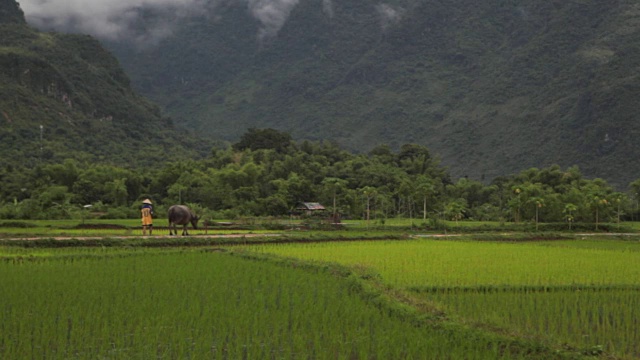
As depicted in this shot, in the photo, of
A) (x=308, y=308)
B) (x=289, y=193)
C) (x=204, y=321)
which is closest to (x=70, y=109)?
(x=289, y=193)

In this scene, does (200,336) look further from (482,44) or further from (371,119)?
(482,44)

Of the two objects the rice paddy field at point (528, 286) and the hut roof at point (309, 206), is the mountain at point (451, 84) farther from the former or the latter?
the rice paddy field at point (528, 286)

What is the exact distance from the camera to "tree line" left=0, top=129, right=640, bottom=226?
4478 centimetres

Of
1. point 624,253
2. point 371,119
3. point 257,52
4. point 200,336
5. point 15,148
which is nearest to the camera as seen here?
point 200,336

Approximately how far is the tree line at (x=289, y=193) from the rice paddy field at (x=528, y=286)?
21694 millimetres

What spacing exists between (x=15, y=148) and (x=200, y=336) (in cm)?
6761

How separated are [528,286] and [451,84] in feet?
427

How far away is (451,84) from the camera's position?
Result: 139m

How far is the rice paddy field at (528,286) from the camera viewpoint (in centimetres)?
931

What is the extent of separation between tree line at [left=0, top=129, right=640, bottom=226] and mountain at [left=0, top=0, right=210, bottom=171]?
1236 centimetres

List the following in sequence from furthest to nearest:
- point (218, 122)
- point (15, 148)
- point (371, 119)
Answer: point (218, 122) < point (371, 119) < point (15, 148)

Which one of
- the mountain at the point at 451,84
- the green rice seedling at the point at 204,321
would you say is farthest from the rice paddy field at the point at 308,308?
the mountain at the point at 451,84

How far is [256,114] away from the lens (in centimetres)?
15325

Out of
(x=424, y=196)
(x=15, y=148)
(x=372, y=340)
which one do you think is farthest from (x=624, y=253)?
(x=15, y=148)
